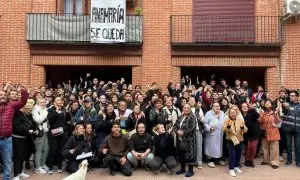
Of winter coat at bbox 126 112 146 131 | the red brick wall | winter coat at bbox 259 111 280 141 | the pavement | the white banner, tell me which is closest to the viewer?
the pavement

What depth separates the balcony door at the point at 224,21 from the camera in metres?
13.3

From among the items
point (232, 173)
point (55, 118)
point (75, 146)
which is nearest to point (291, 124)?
point (232, 173)

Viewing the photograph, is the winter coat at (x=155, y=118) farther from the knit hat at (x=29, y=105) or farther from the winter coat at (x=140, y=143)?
the knit hat at (x=29, y=105)

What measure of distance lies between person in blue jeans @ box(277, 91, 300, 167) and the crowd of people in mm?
24

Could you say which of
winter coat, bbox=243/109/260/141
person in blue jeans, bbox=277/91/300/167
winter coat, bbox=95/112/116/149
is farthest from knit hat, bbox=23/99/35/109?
person in blue jeans, bbox=277/91/300/167

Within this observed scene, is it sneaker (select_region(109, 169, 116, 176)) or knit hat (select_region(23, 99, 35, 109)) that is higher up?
knit hat (select_region(23, 99, 35, 109))

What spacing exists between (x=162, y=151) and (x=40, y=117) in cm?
300

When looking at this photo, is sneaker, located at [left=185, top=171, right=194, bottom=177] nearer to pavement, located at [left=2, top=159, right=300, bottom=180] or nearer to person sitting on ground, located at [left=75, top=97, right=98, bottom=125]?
pavement, located at [left=2, top=159, right=300, bottom=180]

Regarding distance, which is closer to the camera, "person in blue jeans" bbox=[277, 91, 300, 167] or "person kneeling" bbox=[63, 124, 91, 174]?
"person kneeling" bbox=[63, 124, 91, 174]

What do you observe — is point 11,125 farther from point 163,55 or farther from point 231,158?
point 163,55

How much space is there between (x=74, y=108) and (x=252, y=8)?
24.9ft

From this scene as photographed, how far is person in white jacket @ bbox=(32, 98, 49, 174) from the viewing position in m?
8.95

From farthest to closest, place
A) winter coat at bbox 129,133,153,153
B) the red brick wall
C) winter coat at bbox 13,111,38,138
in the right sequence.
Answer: the red brick wall, winter coat at bbox 129,133,153,153, winter coat at bbox 13,111,38,138

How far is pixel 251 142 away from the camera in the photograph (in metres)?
9.77
